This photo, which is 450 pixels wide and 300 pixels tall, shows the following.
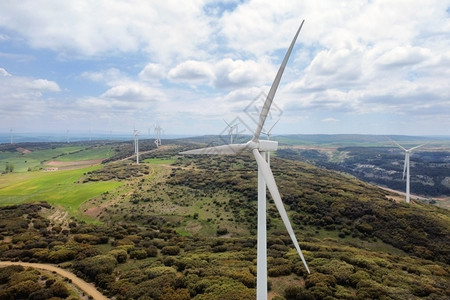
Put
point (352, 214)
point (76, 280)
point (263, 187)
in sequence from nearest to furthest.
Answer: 1. point (263, 187)
2. point (76, 280)
3. point (352, 214)

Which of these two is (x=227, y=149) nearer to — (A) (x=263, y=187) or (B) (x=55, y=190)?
(A) (x=263, y=187)

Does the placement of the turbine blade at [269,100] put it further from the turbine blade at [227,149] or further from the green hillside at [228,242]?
the green hillside at [228,242]

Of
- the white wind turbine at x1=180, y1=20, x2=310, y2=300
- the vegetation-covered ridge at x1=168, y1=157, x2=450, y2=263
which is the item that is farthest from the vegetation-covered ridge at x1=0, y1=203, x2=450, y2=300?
the vegetation-covered ridge at x1=168, y1=157, x2=450, y2=263

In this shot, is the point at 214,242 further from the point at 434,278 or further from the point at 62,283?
the point at 434,278

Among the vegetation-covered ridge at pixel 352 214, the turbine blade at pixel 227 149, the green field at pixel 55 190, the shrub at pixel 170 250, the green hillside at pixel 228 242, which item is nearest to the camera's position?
the turbine blade at pixel 227 149

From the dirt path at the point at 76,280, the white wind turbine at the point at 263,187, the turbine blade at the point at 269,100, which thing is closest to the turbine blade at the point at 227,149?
the white wind turbine at the point at 263,187

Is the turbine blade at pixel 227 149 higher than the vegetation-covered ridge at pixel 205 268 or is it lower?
higher

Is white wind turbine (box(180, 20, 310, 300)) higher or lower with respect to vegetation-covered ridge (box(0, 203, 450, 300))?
higher

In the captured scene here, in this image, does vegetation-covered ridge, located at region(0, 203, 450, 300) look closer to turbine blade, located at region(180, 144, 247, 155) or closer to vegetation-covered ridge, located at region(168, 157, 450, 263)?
vegetation-covered ridge, located at region(168, 157, 450, 263)

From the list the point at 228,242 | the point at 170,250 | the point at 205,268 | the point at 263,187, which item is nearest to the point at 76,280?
the point at 170,250
